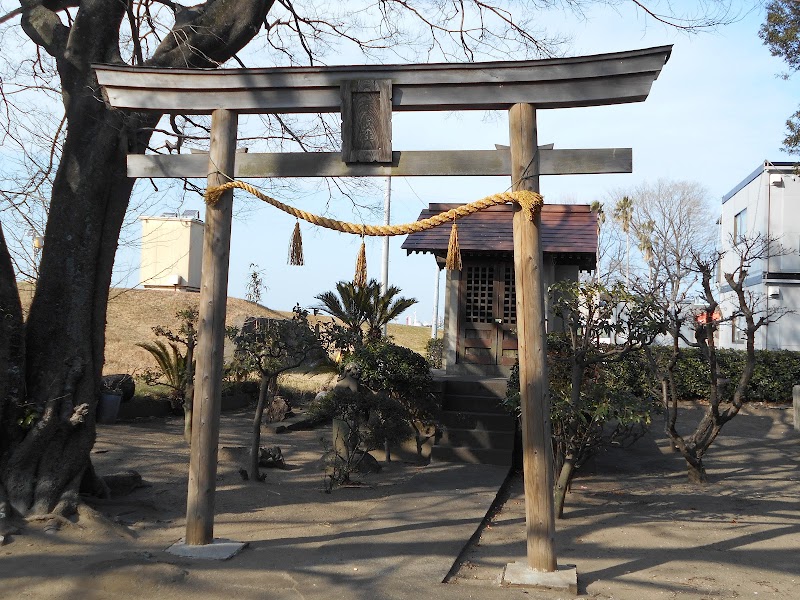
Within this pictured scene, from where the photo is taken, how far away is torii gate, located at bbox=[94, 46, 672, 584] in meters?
5.41

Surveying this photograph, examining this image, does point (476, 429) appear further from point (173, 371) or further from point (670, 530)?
point (173, 371)

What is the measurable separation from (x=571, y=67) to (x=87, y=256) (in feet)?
15.7

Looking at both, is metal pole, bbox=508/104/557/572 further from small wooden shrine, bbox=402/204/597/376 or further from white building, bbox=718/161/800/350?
white building, bbox=718/161/800/350

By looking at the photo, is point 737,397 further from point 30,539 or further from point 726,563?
point 30,539

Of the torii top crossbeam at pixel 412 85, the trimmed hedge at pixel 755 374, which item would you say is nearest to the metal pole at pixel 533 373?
the torii top crossbeam at pixel 412 85

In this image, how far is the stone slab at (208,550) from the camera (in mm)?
5574

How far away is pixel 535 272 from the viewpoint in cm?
545

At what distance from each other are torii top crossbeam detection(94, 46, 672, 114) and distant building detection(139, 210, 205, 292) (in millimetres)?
17758

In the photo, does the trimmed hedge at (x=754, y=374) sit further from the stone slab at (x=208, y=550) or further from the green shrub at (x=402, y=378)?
the stone slab at (x=208, y=550)

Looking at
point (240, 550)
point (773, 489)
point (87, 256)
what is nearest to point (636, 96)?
point (240, 550)

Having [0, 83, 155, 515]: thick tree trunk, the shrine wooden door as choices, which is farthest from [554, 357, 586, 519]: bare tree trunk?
the shrine wooden door

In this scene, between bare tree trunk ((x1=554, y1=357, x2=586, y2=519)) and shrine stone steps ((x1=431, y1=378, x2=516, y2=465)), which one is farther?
shrine stone steps ((x1=431, y1=378, x2=516, y2=465))

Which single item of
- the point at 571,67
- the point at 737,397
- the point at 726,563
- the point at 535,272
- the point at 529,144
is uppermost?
the point at 571,67

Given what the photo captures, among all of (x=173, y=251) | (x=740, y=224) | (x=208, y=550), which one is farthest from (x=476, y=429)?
(x=740, y=224)
